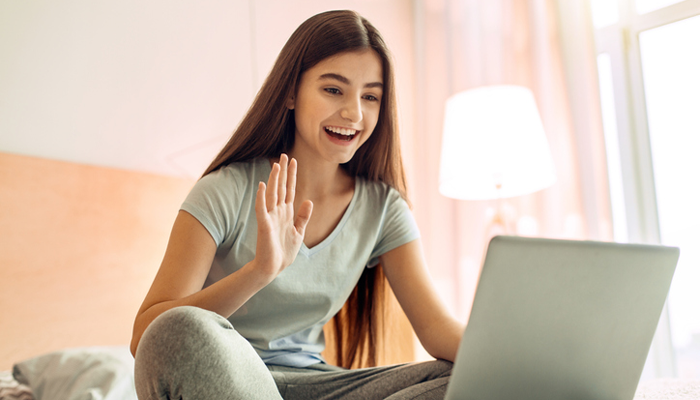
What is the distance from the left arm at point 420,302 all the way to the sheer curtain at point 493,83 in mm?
1121

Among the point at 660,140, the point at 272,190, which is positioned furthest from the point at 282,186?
the point at 660,140

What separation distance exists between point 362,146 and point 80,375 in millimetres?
741

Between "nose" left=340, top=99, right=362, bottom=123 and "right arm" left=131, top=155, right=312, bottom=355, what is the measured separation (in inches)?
8.6

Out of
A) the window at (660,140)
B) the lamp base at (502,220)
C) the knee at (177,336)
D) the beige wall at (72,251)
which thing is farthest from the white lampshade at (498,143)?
the knee at (177,336)

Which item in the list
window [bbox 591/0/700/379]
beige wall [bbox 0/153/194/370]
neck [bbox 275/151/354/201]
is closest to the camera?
neck [bbox 275/151/354/201]

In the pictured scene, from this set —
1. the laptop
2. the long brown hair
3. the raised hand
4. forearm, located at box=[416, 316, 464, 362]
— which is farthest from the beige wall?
the laptop

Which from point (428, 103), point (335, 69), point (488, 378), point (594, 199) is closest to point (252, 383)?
point (488, 378)

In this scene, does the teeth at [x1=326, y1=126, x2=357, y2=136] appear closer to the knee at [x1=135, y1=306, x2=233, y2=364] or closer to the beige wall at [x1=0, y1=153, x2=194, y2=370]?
the knee at [x1=135, y1=306, x2=233, y2=364]

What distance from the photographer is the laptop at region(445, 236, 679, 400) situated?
551mm

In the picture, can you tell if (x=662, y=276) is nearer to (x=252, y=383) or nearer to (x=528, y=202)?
(x=252, y=383)

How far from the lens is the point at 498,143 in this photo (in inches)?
67.7

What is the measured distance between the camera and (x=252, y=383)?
64 cm

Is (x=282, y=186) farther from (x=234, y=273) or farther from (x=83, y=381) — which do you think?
(x=83, y=381)

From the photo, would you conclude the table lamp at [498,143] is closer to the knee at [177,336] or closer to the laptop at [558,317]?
the laptop at [558,317]
